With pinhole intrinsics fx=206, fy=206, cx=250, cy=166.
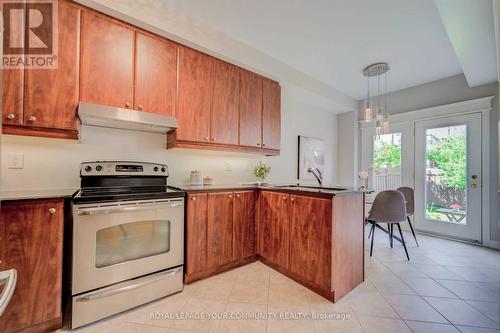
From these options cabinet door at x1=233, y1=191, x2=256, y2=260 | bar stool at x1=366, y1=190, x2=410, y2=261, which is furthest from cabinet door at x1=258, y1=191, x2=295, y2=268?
bar stool at x1=366, y1=190, x2=410, y2=261

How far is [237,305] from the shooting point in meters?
1.64

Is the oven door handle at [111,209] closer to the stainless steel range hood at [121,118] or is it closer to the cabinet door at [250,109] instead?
the stainless steel range hood at [121,118]

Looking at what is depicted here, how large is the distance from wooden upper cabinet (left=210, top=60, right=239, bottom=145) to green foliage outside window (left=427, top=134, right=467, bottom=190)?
133 inches

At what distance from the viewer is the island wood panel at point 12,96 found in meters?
1.35

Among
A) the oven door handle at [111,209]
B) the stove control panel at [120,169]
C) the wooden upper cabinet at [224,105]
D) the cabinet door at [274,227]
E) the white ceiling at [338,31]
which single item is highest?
the white ceiling at [338,31]

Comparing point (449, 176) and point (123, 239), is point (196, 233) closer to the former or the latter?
point (123, 239)

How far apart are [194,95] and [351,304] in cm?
238

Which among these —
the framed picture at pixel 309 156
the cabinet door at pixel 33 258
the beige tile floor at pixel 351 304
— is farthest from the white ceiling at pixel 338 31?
the beige tile floor at pixel 351 304

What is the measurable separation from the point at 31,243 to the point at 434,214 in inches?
193

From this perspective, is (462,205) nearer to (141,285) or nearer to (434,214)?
(434,214)

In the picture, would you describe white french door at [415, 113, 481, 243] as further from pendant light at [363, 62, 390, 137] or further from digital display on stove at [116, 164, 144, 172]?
digital display on stove at [116, 164, 144, 172]

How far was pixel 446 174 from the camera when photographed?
3.29 m

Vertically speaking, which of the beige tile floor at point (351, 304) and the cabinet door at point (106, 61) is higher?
the cabinet door at point (106, 61)

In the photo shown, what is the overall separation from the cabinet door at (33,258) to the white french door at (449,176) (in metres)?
4.73
